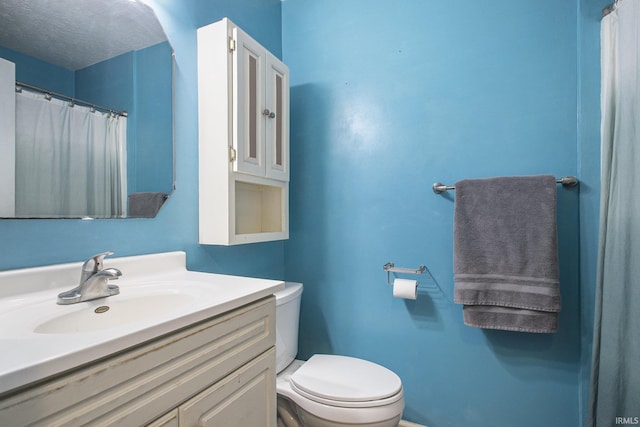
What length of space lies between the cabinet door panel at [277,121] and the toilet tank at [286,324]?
1.85 feet

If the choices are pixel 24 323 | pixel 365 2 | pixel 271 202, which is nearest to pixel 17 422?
pixel 24 323

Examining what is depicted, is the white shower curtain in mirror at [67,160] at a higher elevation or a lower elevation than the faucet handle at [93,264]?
higher

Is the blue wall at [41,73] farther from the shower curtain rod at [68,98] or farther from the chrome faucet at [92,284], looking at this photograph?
the chrome faucet at [92,284]

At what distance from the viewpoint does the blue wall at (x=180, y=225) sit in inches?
33.1

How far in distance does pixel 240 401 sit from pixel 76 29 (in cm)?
120

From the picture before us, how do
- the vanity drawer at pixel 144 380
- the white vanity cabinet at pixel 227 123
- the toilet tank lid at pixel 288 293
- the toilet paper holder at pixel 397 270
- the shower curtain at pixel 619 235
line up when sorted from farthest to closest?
the toilet paper holder at pixel 397 270 → the toilet tank lid at pixel 288 293 → the white vanity cabinet at pixel 227 123 → the shower curtain at pixel 619 235 → the vanity drawer at pixel 144 380

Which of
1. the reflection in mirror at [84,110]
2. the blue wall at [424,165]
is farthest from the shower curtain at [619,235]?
the reflection in mirror at [84,110]

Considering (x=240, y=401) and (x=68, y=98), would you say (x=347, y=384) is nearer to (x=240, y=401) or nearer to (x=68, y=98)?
(x=240, y=401)

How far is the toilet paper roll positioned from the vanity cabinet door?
0.73m

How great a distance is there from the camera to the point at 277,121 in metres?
1.54

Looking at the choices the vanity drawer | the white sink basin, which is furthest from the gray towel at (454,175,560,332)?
the white sink basin

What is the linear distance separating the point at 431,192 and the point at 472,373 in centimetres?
86

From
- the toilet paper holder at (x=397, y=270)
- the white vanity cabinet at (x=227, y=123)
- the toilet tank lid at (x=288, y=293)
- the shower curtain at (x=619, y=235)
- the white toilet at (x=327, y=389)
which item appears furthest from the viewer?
the toilet paper holder at (x=397, y=270)

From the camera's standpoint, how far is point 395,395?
1.17 m
